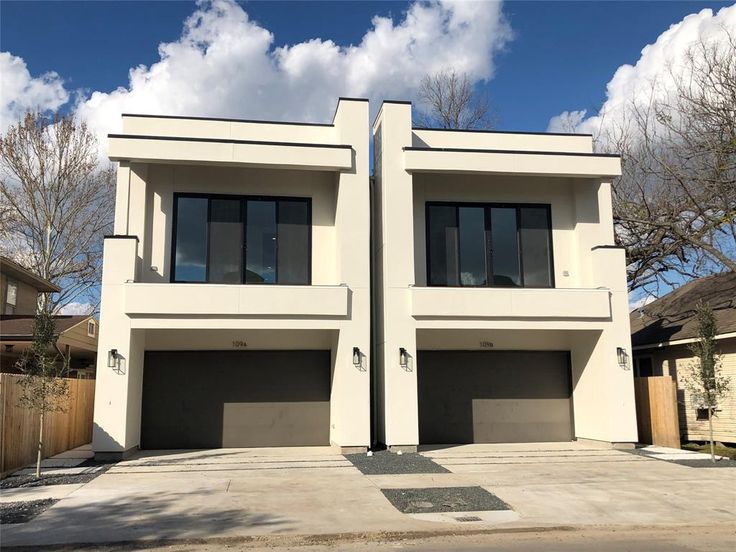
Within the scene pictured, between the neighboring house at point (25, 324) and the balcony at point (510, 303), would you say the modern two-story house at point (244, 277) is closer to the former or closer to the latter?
the balcony at point (510, 303)

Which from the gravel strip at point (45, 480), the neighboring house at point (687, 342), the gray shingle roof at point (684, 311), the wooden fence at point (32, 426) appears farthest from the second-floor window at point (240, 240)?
the gray shingle roof at point (684, 311)

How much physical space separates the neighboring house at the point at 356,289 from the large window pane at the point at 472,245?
0.04 m

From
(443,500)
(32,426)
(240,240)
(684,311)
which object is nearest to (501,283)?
(240,240)

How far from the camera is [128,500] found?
380 inches

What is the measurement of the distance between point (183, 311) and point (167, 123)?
542 cm

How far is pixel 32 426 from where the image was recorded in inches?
523

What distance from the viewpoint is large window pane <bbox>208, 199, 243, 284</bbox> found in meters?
16.1

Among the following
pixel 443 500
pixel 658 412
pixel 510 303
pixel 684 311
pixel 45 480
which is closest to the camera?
pixel 443 500

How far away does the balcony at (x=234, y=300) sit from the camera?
47.4ft

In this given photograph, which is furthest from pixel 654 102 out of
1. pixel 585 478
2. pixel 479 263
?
pixel 585 478

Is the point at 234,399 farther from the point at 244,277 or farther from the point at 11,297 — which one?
the point at 11,297

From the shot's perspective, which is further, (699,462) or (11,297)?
(11,297)

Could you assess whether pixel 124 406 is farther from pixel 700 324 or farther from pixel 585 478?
pixel 700 324

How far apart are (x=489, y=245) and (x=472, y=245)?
480mm
